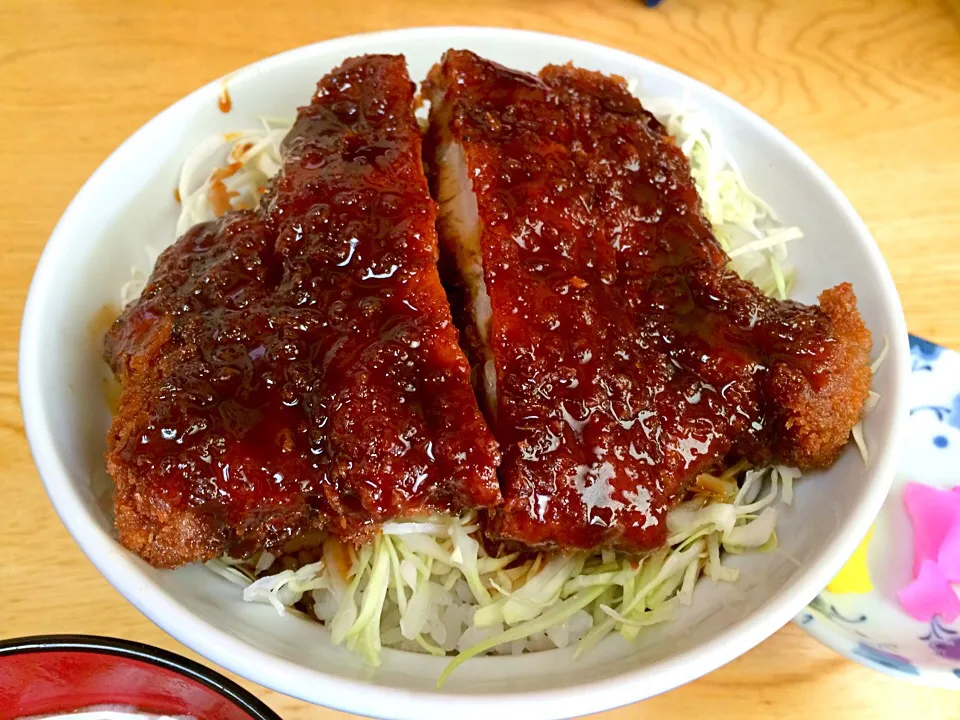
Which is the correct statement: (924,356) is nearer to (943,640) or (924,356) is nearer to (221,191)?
(943,640)

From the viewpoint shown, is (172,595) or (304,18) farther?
(304,18)

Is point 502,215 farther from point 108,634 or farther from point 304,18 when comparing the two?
point 304,18

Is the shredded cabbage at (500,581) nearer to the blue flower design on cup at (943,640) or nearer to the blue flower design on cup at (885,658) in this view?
the blue flower design on cup at (885,658)

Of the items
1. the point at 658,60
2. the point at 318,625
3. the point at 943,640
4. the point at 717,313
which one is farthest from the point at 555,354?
the point at 658,60

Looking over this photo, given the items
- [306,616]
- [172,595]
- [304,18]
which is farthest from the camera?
[304,18]

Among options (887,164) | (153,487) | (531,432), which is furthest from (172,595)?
(887,164)

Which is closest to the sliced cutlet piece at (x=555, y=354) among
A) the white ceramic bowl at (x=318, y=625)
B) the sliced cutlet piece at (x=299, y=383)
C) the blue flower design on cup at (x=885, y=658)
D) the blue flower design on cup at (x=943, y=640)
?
the sliced cutlet piece at (x=299, y=383)

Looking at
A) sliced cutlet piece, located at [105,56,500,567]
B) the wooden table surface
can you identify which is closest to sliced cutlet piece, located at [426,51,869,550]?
sliced cutlet piece, located at [105,56,500,567]
